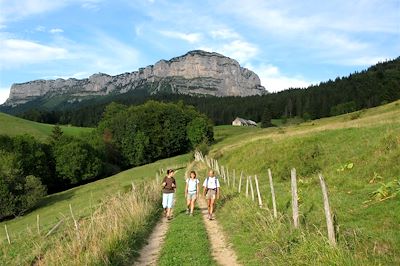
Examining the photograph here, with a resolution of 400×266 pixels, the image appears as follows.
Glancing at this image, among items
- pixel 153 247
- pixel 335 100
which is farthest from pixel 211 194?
pixel 335 100

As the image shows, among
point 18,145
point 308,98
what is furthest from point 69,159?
point 308,98

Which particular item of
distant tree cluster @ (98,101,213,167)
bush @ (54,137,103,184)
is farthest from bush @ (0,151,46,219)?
distant tree cluster @ (98,101,213,167)

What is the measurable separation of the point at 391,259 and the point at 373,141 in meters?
18.8

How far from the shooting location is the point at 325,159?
27969mm

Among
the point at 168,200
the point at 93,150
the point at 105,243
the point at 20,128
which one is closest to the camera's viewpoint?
the point at 105,243

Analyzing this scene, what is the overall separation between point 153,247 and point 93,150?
77031mm

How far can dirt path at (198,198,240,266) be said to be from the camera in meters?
11.4

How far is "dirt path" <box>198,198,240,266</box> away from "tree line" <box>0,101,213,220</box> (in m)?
48.4

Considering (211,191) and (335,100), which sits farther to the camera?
(335,100)

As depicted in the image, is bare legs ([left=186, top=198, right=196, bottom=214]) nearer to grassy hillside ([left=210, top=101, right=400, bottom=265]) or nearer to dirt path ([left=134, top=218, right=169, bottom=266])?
grassy hillside ([left=210, top=101, right=400, bottom=265])

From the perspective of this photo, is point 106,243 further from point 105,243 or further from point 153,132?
point 153,132

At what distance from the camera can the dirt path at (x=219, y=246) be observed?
448 inches

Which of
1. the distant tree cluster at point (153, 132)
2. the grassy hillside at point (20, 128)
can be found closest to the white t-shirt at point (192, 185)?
the distant tree cluster at point (153, 132)

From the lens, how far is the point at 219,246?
1312 centimetres
